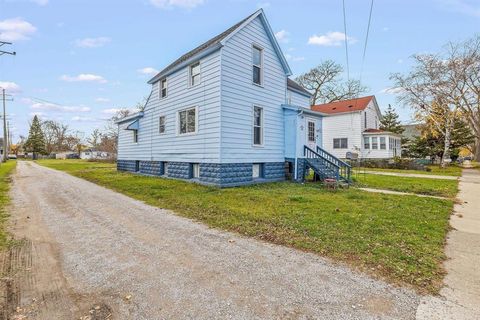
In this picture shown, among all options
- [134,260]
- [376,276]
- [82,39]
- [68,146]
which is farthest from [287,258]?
[68,146]

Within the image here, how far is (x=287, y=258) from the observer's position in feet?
13.1

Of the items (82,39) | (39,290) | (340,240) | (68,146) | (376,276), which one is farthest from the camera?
(68,146)

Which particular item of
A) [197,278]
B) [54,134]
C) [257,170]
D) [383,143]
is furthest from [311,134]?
[54,134]

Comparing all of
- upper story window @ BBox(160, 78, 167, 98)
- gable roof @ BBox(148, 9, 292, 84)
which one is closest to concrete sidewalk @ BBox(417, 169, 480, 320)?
gable roof @ BBox(148, 9, 292, 84)

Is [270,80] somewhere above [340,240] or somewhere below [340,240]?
above

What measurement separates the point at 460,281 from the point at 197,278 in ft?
10.7

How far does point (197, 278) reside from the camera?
132 inches

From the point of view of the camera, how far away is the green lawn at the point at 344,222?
3.78 meters

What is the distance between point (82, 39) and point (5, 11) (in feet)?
13.4

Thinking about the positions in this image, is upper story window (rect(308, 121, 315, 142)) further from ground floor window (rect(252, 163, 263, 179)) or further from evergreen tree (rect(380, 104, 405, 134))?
evergreen tree (rect(380, 104, 405, 134))

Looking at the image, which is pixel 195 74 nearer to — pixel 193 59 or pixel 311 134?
pixel 193 59

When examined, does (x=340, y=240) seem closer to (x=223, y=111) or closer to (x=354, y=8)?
(x=223, y=111)

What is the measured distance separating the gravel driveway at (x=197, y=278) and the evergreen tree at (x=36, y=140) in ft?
252

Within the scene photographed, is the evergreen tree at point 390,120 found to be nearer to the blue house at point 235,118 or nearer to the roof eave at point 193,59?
the blue house at point 235,118
